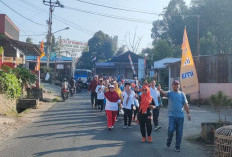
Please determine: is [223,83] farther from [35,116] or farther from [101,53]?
[101,53]

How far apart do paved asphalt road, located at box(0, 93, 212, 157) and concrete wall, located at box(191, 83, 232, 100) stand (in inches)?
391

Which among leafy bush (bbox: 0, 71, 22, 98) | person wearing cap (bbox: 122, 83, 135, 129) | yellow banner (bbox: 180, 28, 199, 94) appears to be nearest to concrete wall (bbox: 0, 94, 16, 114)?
leafy bush (bbox: 0, 71, 22, 98)

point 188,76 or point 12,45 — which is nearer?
point 188,76

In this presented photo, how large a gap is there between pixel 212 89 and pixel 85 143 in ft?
47.0

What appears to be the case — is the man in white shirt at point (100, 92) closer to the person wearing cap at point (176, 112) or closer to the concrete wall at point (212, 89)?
the person wearing cap at point (176, 112)

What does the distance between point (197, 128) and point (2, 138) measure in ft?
21.9

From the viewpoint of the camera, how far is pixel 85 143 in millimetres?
8141

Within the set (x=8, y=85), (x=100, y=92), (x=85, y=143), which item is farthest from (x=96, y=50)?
(x=85, y=143)

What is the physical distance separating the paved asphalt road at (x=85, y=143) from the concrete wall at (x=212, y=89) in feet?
32.6

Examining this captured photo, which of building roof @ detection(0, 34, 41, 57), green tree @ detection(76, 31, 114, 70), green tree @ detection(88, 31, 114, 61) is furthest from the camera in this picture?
green tree @ detection(88, 31, 114, 61)

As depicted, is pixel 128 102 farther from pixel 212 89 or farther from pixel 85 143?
pixel 212 89

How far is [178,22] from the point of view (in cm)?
5044

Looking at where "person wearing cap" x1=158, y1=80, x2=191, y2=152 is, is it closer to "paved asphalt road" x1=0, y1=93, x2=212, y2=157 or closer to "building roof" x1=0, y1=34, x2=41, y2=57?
"paved asphalt road" x1=0, y1=93, x2=212, y2=157

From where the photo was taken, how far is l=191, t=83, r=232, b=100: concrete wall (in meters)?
19.8
